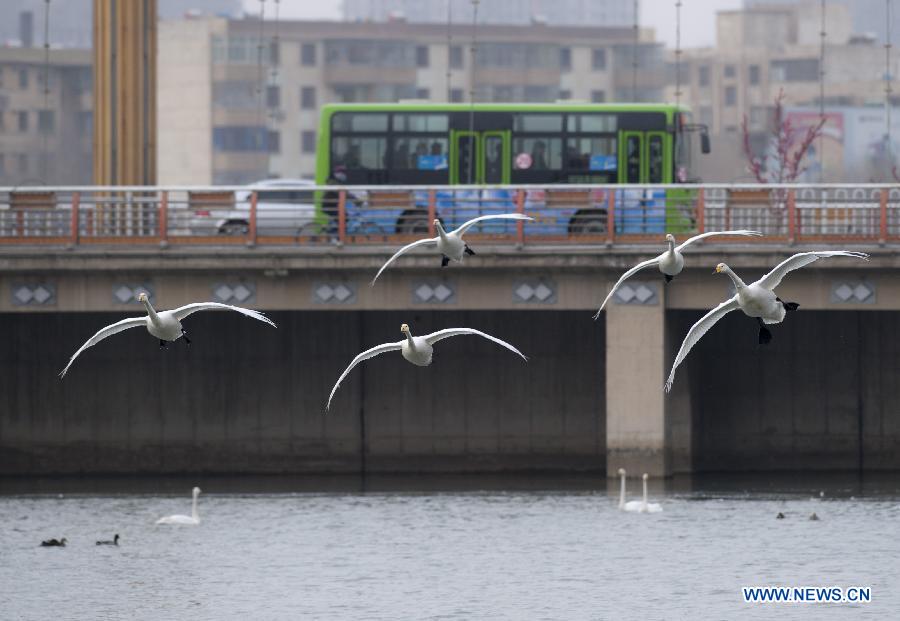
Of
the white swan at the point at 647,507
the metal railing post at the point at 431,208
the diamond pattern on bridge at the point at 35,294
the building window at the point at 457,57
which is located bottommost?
the white swan at the point at 647,507

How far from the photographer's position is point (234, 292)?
46.5 m

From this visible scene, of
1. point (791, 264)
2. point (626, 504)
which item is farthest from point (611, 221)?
point (791, 264)

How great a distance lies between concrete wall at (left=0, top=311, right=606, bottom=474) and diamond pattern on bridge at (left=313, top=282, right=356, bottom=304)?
153 inches

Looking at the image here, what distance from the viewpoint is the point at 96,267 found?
151ft

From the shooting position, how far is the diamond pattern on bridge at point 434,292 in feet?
152

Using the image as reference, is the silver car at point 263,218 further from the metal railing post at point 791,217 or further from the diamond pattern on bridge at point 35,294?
the metal railing post at point 791,217

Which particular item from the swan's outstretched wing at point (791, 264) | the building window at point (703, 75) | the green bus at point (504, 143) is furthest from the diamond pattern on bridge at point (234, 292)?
the building window at point (703, 75)

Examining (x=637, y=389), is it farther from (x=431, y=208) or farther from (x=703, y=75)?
(x=703, y=75)

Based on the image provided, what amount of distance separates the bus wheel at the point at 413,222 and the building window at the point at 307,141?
9792 centimetres

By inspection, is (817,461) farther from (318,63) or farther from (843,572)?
(318,63)

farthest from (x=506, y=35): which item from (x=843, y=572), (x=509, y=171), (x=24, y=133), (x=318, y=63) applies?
(x=843, y=572)

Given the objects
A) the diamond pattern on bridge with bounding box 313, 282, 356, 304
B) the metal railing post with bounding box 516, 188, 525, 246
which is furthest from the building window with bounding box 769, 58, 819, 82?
the diamond pattern on bridge with bounding box 313, 282, 356, 304

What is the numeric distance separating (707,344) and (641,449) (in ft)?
18.6

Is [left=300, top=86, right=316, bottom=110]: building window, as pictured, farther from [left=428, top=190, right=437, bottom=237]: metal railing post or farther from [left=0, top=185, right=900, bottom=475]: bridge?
[left=428, top=190, right=437, bottom=237]: metal railing post
